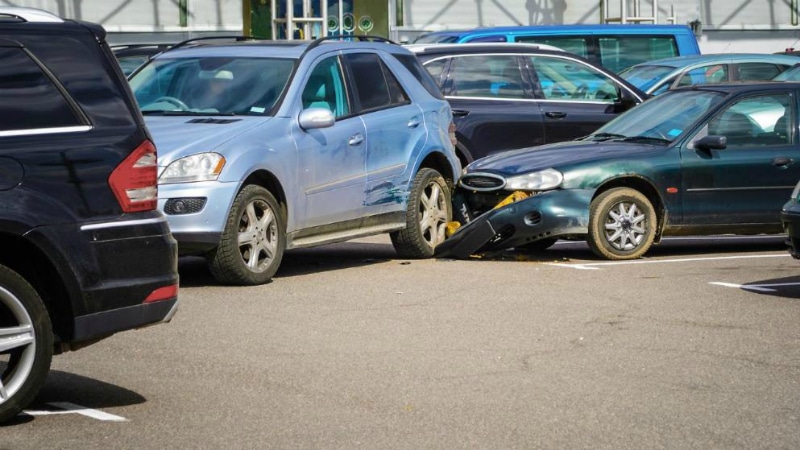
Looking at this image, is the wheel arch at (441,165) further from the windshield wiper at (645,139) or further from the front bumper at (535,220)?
the windshield wiper at (645,139)

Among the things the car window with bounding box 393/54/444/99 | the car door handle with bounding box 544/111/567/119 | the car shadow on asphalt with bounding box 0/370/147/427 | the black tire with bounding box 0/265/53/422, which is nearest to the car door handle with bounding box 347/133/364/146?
the car window with bounding box 393/54/444/99

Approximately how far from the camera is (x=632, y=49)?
843 inches

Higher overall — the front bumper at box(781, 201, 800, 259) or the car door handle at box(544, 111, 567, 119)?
the car door handle at box(544, 111, 567, 119)

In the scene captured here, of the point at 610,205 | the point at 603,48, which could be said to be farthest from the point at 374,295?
the point at 603,48

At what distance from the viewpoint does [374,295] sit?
10.5 m

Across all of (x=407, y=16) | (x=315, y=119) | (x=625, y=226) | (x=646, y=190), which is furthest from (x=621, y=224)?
(x=407, y=16)

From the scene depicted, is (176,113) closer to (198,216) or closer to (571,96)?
(198,216)

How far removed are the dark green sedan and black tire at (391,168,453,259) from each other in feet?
0.49

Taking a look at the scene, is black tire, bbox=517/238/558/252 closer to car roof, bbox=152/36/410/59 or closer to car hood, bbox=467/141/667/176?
car hood, bbox=467/141/667/176

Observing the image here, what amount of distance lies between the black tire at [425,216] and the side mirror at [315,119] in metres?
1.58

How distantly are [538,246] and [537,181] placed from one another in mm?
1270

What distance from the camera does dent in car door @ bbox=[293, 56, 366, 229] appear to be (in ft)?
37.5

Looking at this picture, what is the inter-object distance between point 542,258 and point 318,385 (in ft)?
19.1

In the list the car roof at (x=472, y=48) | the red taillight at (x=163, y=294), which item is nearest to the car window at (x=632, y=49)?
the car roof at (x=472, y=48)
